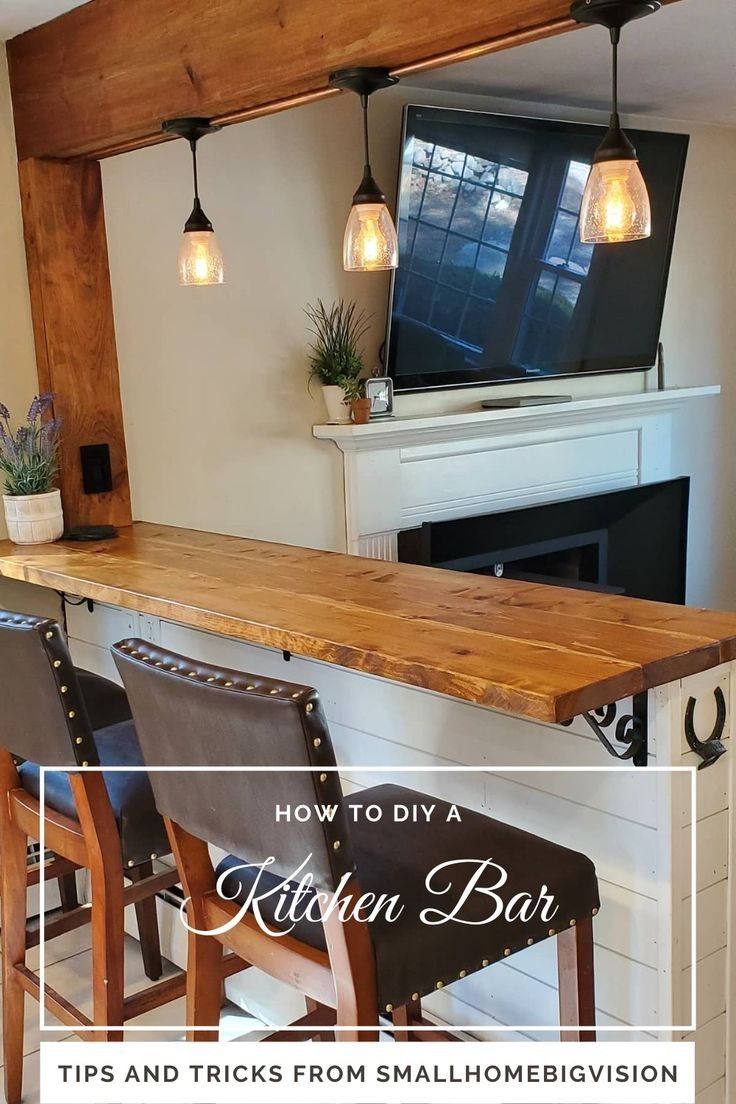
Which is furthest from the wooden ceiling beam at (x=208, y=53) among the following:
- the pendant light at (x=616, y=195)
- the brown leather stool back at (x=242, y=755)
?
the brown leather stool back at (x=242, y=755)

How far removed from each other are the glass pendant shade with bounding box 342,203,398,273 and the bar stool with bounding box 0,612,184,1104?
89 cm

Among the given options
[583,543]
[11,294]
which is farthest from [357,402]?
[583,543]

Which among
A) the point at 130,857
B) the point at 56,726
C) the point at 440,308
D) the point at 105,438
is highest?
the point at 440,308

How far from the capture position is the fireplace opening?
3.96 meters

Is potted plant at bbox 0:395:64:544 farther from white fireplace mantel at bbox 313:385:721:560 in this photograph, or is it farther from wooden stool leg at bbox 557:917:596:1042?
wooden stool leg at bbox 557:917:596:1042

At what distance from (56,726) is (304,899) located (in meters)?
0.54

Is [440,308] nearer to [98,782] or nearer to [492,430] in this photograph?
[492,430]

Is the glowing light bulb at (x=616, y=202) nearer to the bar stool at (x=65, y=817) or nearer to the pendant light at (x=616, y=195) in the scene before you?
the pendant light at (x=616, y=195)

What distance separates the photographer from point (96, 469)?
116 inches

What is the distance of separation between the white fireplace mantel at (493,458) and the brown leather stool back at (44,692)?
6.09 feet

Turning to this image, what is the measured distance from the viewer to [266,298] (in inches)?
135

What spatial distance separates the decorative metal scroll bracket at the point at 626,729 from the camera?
1595mm

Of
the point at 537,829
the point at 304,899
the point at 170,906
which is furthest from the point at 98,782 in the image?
the point at 170,906

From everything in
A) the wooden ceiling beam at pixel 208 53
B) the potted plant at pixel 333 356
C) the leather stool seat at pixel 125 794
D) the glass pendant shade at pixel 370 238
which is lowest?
the leather stool seat at pixel 125 794
